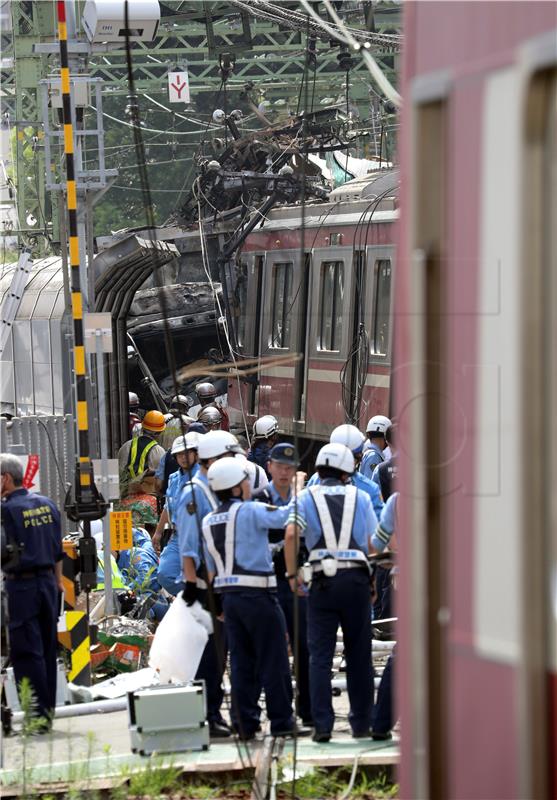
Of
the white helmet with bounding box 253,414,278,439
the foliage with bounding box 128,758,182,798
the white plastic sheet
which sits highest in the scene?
the white helmet with bounding box 253,414,278,439

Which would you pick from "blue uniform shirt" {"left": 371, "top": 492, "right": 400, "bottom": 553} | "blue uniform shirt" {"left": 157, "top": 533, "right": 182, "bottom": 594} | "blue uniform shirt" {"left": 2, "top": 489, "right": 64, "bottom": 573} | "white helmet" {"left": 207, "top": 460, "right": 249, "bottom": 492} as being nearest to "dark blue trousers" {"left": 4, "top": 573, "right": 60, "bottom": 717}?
"blue uniform shirt" {"left": 2, "top": 489, "right": 64, "bottom": 573}

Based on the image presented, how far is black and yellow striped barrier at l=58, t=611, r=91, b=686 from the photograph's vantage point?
945 centimetres

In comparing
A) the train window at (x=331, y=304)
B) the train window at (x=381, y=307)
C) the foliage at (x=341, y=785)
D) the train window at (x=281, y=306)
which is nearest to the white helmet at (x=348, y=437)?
the foliage at (x=341, y=785)

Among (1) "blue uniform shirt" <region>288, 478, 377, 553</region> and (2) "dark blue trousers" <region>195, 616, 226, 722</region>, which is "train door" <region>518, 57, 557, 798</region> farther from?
(2) "dark blue trousers" <region>195, 616, 226, 722</region>

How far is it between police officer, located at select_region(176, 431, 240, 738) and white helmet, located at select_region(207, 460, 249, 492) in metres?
0.29

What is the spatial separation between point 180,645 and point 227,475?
1079 mm

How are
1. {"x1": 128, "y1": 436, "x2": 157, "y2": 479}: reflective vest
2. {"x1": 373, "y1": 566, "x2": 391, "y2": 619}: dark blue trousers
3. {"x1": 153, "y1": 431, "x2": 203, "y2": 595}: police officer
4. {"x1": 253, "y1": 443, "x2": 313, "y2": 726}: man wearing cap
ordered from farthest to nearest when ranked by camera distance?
{"x1": 128, "y1": 436, "x2": 157, "y2": 479}: reflective vest, {"x1": 373, "y1": 566, "x2": 391, "y2": 619}: dark blue trousers, {"x1": 153, "y1": 431, "x2": 203, "y2": 595}: police officer, {"x1": 253, "y1": 443, "x2": 313, "y2": 726}: man wearing cap

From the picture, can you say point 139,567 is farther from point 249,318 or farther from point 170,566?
point 249,318

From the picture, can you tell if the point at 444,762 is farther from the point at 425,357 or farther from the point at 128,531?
the point at 128,531

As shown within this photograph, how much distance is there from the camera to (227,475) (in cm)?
805

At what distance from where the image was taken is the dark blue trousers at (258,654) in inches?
322

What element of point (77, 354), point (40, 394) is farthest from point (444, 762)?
point (40, 394)

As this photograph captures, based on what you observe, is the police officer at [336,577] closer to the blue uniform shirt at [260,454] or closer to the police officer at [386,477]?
the police officer at [386,477]

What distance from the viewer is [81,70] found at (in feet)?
35.8
